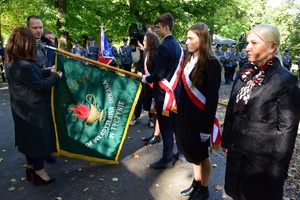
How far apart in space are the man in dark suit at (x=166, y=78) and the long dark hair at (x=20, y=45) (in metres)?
1.60

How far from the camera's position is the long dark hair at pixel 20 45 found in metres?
3.16

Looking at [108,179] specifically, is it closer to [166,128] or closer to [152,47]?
[166,128]

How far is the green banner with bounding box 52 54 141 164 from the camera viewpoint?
397 cm

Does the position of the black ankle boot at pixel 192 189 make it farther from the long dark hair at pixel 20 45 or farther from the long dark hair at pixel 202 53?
the long dark hair at pixel 20 45

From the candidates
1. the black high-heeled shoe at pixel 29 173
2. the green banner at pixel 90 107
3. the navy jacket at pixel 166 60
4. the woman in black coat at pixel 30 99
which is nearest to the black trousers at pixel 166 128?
the navy jacket at pixel 166 60

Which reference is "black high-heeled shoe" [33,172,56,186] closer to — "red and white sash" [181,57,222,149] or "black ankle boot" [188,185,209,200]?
"black ankle boot" [188,185,209,200]

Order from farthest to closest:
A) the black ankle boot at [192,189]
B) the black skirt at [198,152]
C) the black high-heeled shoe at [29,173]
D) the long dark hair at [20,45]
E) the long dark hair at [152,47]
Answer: the long dark hair at [152,47]
the black high-heeled shoe at [29,173]
the black ankle boot at [192,189]
the long dark hair at [20,45]
the black skirt at [198,152]

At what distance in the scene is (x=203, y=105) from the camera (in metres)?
2.81

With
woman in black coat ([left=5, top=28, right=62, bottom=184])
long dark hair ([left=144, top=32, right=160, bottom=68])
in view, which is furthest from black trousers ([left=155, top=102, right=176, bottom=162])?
woman in black coat ([left=5, top=28, right=62, bottom=184])

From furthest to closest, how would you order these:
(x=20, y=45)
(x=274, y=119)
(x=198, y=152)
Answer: (x=20, y=45)
(x=198, y=152)
(x=274, y=119)

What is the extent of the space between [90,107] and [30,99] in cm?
91

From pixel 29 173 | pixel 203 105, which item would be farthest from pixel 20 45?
pixel 203 105

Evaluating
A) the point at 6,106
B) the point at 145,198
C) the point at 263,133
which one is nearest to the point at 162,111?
the point at 145,198

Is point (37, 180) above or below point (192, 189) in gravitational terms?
below
